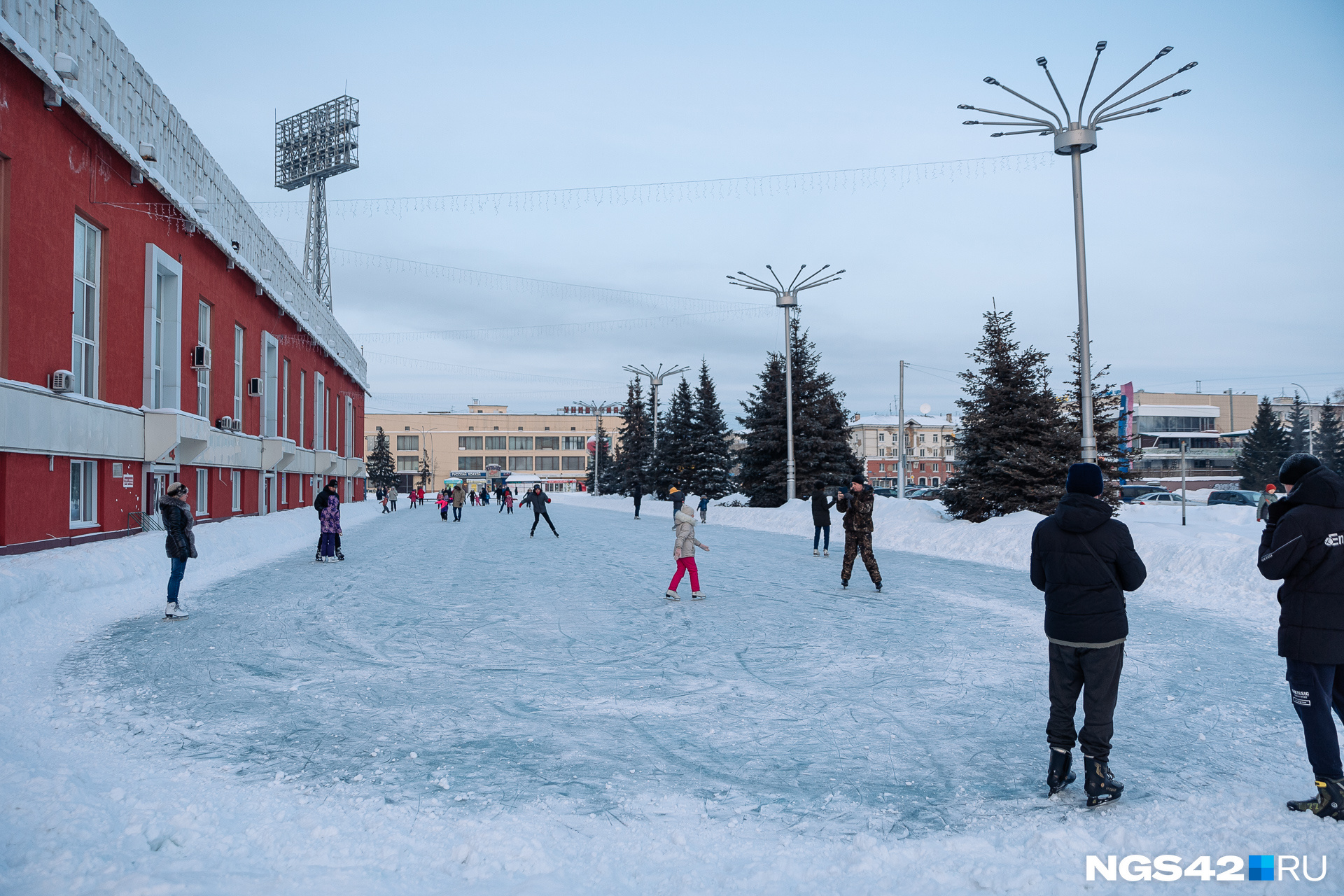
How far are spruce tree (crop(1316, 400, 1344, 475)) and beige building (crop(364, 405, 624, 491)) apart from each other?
9144 cm

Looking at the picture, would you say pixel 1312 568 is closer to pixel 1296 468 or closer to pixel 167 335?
pixel 1296 468

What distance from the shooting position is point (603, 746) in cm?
571

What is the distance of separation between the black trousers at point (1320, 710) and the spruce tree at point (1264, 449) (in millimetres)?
74447

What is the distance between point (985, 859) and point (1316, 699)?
187 centimetres

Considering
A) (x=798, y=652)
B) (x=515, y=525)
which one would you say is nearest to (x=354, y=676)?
(x=798, y=652)

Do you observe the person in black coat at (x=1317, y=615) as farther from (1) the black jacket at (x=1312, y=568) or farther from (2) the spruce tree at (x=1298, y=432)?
(2) the spruce tree at (x=1298, y=432)

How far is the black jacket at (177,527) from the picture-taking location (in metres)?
11.0

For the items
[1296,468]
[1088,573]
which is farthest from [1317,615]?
[1088,573]

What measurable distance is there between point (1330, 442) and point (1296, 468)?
83100mm

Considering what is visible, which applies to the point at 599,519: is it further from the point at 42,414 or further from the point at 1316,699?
the point at 1316,699

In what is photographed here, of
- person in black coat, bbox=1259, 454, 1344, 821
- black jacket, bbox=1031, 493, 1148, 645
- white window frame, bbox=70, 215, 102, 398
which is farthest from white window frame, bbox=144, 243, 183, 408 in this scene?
person in black coat, bbox=1259, 454, 1344, 821

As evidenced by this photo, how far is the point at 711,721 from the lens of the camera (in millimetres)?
6293

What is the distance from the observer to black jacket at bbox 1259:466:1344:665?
4320mm

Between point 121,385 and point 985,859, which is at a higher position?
point 121,385
